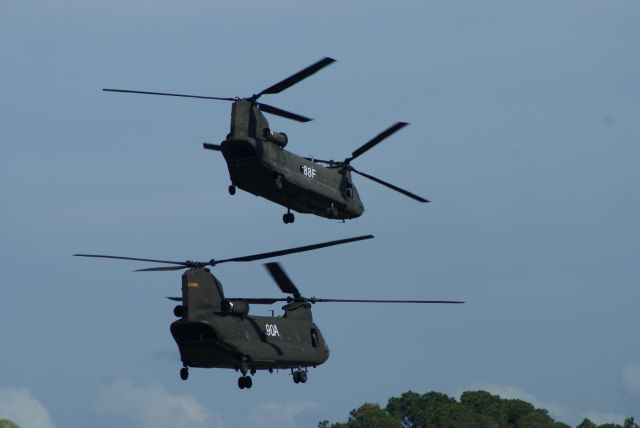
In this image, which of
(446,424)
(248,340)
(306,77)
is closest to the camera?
(306,77)

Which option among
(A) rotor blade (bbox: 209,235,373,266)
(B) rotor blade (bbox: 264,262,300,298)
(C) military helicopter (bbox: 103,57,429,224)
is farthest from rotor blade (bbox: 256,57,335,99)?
(B) rotor blade (bbox: 264,262,300,298)

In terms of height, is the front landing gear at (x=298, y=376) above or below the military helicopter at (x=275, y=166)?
below

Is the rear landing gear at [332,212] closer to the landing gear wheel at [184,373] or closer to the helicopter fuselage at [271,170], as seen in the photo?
the helicopter fuselage at [271,170]

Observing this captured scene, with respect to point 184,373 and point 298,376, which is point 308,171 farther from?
point 184,373

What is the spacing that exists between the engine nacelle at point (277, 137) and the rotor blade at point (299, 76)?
3878 mm

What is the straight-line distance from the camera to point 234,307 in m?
81.8

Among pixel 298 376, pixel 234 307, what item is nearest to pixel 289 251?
pixel 234 307

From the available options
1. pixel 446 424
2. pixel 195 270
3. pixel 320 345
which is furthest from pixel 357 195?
pixel 446 424

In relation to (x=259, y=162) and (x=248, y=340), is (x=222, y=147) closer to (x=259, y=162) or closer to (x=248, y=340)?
(x=259, y=162)

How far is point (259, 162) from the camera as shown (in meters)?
82.3

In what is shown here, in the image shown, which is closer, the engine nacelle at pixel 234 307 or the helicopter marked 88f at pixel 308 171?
the engine nacelle at pixel 234 307

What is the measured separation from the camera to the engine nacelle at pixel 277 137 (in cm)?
8319

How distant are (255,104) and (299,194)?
639cm

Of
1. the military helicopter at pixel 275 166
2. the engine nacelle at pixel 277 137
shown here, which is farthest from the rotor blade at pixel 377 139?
the engine nacelle at pixel 277 137
